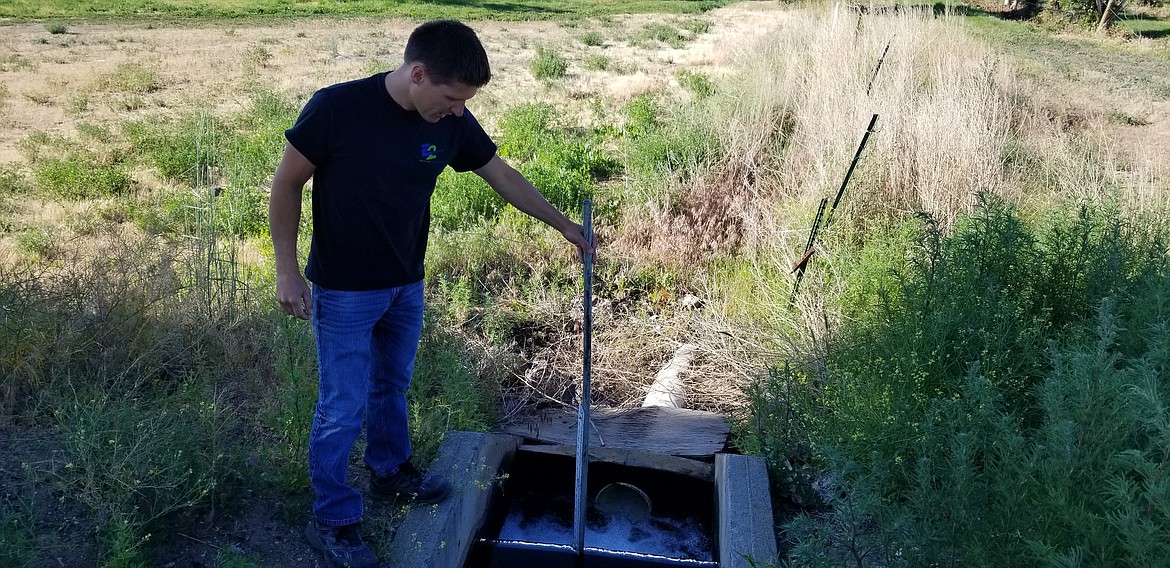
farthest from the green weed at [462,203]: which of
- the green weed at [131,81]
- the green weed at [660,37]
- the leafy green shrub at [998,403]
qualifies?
the green weed at [660,37]

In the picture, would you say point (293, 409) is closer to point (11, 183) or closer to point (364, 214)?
point (364, 214)

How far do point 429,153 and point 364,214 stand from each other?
0.96 ft

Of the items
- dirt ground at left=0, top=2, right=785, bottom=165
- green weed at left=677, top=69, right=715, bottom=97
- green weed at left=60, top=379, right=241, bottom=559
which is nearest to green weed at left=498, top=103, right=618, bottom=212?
green weed at left=677, top=69, right=715, bottom=97

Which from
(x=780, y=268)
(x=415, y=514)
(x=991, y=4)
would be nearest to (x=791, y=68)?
(x=780, y=268)

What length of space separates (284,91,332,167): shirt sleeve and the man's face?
10.8 inches

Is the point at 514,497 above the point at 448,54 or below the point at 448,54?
below

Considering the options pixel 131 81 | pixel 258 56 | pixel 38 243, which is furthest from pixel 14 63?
pixel 38 243

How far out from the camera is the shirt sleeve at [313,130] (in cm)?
265

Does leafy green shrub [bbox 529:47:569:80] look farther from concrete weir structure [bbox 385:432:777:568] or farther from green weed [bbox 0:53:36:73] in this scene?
concrete weir structure [bbox 385:432:777:568]

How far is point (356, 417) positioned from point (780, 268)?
11.9ft

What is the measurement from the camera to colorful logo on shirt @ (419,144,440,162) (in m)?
2.87

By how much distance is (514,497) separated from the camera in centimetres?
462

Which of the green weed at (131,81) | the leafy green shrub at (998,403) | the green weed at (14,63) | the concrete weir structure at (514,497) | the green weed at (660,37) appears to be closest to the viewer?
the leafy green shrub at (998,403)

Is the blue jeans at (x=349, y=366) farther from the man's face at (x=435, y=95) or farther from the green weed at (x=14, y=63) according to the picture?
the green weed at (x=14, y=63)
